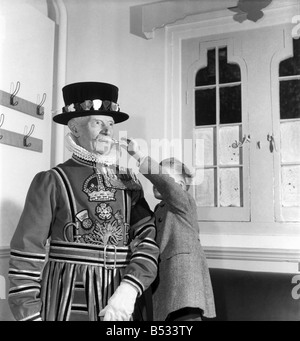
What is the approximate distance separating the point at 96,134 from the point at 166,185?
8.8 inches

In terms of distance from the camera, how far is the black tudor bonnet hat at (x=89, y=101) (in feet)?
3.58

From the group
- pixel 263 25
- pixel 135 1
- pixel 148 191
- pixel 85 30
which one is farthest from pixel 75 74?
pixel 263 25

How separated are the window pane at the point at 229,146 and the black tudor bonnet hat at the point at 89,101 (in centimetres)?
40

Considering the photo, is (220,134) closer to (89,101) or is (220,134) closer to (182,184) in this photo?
(182,184)

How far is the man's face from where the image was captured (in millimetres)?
1084

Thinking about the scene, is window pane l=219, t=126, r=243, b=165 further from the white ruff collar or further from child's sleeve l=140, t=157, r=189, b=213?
the white ruff collar

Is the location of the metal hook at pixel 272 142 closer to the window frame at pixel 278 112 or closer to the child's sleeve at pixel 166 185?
the window frame at pixel 278 112

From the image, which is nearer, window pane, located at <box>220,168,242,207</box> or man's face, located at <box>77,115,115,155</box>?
man's face, located at <box>77,115,115,155</box>

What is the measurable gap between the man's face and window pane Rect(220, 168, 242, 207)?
44cm

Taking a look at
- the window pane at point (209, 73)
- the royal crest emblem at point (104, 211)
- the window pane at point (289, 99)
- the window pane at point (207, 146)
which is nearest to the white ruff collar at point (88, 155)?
the royal crest emblem at point (104, 211)

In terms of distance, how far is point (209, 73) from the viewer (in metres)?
1.42

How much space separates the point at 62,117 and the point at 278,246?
2.43ft
